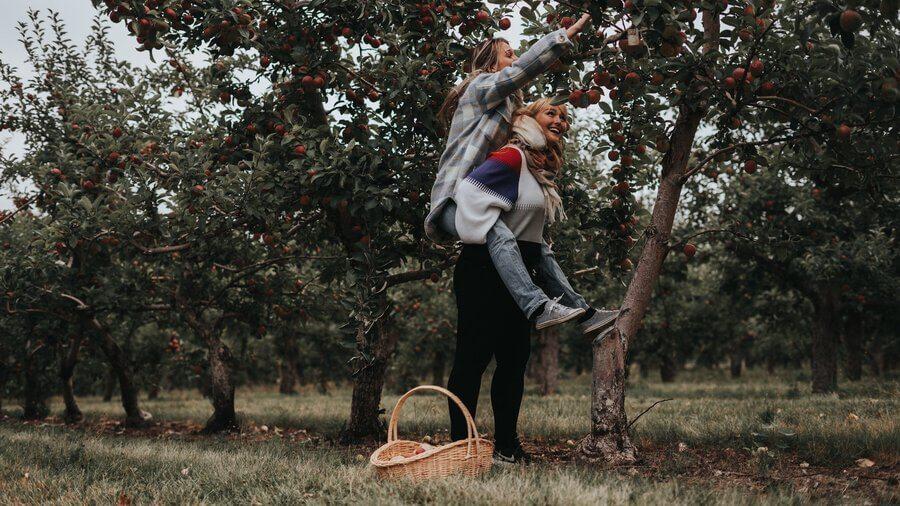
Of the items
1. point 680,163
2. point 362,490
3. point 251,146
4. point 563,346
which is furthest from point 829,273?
point 563,346

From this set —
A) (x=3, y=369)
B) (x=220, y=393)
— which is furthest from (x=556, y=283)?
(x=3, y=369)

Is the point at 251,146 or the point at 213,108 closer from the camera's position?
the point at 251,146

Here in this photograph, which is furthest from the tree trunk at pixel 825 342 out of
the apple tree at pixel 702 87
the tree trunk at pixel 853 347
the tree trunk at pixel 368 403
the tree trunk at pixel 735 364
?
the tree trunk at pixel 735 364

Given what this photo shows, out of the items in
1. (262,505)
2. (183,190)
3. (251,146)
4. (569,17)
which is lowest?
(262,505)

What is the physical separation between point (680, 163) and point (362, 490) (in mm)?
3211

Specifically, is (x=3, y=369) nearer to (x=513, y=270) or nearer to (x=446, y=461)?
(x=446, y=461)

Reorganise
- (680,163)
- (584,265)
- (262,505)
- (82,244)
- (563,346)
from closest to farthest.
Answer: (262,505) → (680,163) → (584,265) → (82,244) → (563,346)

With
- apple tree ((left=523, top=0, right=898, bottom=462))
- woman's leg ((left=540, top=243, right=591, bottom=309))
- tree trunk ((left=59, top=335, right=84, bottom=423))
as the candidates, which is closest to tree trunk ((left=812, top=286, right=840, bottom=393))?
apple tree ((left=523, top=0, right=898, bottom=462))

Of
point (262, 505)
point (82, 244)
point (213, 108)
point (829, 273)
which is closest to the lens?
point (262, 505)

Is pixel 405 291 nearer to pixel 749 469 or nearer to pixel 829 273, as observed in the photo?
pixel 829 273

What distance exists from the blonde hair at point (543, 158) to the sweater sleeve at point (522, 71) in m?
0.23

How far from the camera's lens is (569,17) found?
442cm

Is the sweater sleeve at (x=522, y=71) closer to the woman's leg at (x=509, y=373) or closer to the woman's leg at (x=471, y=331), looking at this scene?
the woman's leg at (x=471, y=331)

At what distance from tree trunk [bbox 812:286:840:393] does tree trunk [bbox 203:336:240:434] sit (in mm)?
10348
